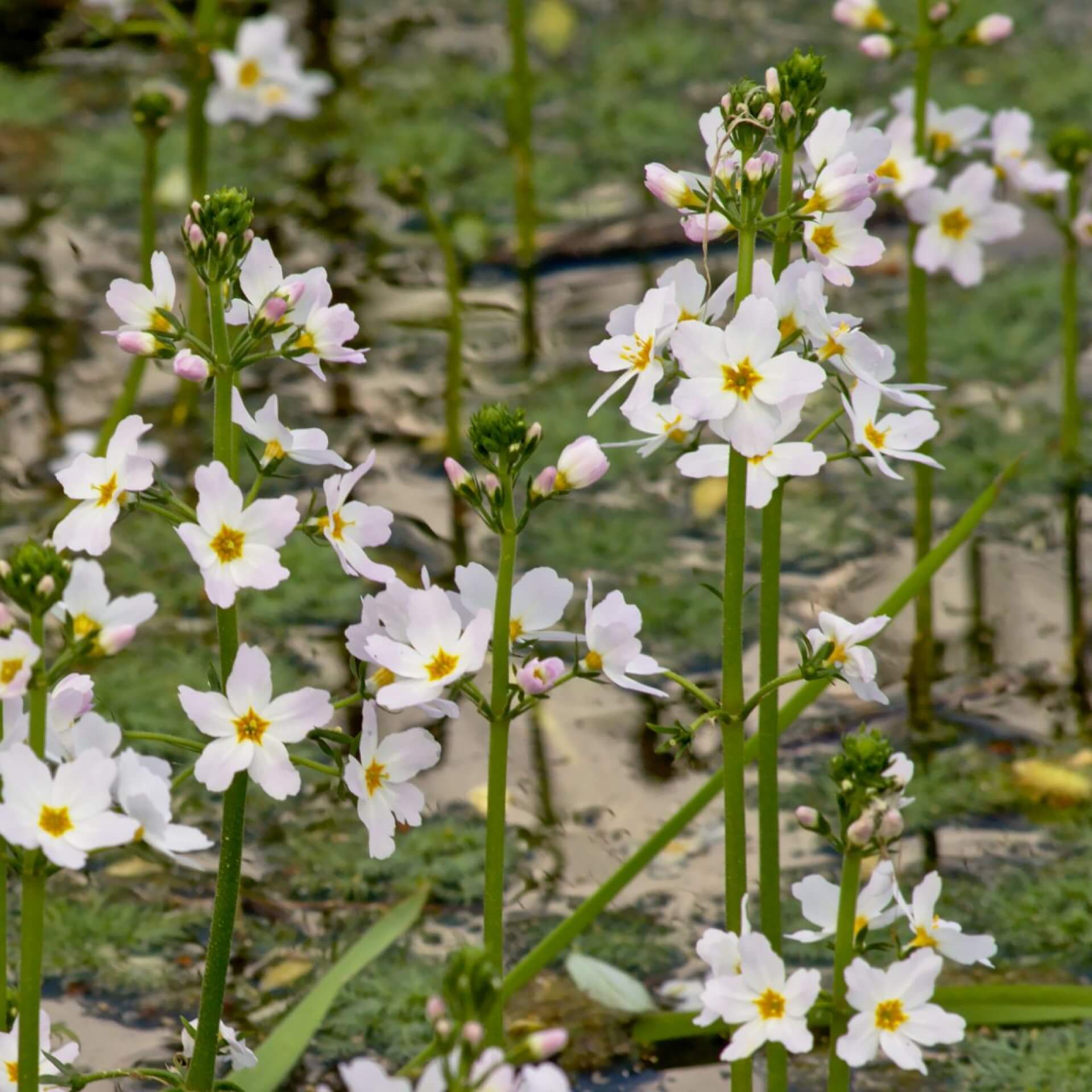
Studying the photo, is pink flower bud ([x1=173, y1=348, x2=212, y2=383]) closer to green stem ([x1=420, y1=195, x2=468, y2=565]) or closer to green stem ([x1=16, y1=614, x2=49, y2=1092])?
green stem ([x1=16, y1=614, x2=49, y2=1092])

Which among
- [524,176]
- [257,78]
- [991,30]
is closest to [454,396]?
[524,176]

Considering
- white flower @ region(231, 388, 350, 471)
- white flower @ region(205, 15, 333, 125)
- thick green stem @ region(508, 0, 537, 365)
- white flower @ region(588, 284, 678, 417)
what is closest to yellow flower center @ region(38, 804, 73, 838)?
white flower @ region(231, 388, 350, 471)

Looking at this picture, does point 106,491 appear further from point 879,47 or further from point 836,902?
point 879,47

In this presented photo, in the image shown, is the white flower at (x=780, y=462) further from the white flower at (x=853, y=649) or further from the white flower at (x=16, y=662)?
the white flower at (x=16, y=662)

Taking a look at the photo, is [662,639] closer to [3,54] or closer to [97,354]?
[97,354]

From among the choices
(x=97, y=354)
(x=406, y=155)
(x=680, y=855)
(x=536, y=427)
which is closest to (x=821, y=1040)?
(x=680, y=855)
